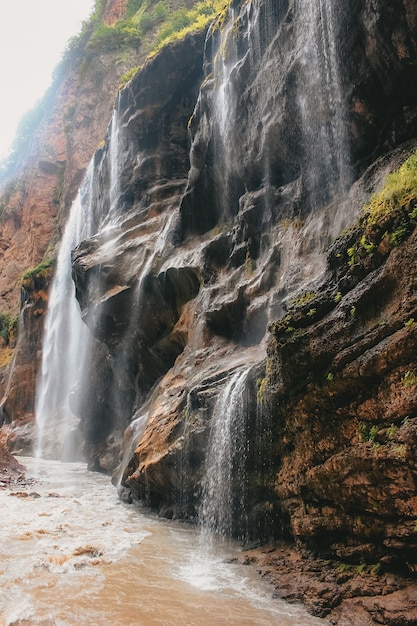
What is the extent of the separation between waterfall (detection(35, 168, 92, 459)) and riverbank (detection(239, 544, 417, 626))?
65.5 feet

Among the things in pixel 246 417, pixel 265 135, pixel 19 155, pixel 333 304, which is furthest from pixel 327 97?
pixel 19 155

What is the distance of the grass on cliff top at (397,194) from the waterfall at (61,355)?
20.7 meters

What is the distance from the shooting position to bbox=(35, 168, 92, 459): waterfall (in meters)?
26.2

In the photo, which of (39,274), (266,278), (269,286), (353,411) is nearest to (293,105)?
(266,278)

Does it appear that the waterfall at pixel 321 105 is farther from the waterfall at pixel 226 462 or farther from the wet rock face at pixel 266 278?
the waterfall at pixel 226 462

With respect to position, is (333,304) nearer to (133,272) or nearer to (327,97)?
(327,97)

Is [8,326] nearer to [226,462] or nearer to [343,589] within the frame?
[226,462]

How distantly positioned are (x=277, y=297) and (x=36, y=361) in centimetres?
2252

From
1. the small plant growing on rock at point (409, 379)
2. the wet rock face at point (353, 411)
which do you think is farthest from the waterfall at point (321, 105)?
the small plant growing on rock at point (409, 379)

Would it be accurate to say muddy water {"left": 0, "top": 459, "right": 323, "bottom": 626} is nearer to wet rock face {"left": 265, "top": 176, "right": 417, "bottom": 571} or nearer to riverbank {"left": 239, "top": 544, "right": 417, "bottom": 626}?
riverbank {"left": 239, "top": 544, "right": 417, "bottom": 626}

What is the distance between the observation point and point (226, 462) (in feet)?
29.0

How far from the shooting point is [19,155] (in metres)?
50.7

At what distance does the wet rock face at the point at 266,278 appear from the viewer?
19.8 ft

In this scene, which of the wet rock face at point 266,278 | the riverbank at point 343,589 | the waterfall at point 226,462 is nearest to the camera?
the riverbank at point 343,589
